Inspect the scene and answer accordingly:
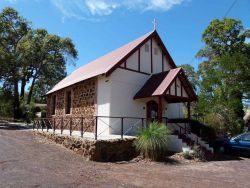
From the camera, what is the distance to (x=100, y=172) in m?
10.1

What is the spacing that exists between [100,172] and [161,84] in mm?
7679

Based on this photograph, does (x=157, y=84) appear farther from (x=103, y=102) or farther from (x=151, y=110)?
(x=103, y=102)

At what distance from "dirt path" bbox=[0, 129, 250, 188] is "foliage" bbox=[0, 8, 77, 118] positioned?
85.0 ft

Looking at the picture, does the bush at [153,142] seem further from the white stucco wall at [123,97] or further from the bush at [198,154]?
the white stucco wall at [123,97]

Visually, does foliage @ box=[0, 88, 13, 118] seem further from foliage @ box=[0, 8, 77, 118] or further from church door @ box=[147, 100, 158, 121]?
church door @ box=[147, 100, 158, 121]

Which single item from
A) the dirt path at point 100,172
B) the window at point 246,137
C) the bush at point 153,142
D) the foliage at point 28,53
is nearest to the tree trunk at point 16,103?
the foliage at point 28,53

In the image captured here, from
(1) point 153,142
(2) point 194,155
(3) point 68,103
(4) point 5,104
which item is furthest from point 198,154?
(4) point 5,104

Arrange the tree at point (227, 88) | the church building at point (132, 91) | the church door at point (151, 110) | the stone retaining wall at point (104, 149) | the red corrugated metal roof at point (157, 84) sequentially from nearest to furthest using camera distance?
1. the stone retaining wall at point (104, 149)
2. the red corrugated metal roof at point (157, 84)
3. the church building at point (132, 91)
4. the church door at point (151, 110)
5. the tree at point (227, 88)

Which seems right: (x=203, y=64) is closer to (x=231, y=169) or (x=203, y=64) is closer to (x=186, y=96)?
(x=186, y=96)

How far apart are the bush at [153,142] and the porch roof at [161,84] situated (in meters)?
3.08

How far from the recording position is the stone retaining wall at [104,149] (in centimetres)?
1234

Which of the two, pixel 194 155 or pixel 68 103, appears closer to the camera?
pixel 194 155

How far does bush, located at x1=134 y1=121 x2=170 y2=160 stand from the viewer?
12.6m

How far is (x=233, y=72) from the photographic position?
25562mm
